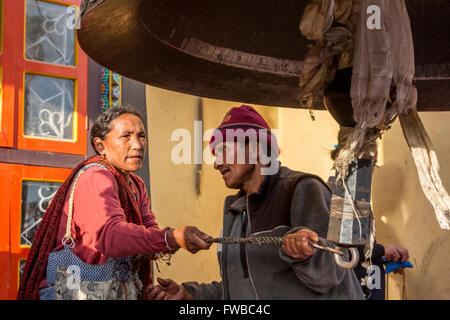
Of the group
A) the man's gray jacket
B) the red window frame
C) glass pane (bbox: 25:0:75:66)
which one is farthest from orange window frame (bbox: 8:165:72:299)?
the man's gray jacket

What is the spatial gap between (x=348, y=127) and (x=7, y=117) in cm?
258

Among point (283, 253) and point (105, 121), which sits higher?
point (105, 121)

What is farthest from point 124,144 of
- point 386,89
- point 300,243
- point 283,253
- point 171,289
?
point 386,89

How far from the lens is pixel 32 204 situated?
369cm

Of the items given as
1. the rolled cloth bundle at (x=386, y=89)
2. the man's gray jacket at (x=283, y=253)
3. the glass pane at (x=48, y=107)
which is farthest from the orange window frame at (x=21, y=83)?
the rolled cloth bundle at (x=386, y=89)

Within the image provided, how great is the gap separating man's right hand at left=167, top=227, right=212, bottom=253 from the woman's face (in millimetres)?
442

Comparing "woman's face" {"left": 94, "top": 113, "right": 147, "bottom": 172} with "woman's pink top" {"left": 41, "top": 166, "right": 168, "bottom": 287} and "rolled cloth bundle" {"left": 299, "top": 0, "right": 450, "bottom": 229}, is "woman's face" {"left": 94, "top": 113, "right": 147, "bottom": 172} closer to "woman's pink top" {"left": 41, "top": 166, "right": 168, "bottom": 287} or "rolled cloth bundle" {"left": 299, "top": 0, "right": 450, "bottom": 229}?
"woman's pink top" {"left": 41, "top": 166, "right": 168, "bottom": 287}

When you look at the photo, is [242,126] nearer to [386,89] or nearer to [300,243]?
[300,243]

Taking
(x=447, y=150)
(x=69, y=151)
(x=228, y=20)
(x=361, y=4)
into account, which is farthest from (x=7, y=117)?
(x=361, y=4)

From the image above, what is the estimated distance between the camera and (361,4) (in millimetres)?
1349

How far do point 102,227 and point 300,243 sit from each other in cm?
68

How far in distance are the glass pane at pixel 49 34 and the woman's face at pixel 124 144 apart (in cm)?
177

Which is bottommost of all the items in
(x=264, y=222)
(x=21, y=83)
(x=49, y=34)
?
(x=264, y=222)
